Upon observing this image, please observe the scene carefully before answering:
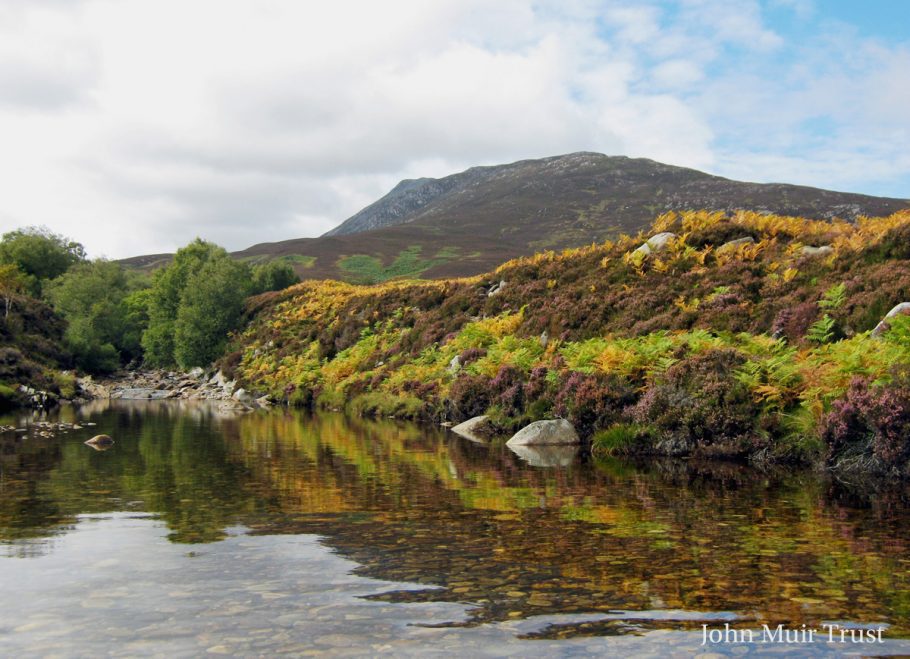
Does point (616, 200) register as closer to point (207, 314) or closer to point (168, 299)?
point (168, 299)

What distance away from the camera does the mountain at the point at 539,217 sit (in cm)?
Answer: 10650

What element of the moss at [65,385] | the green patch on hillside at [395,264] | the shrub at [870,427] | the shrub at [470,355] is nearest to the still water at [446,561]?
the shrub at [870,427]

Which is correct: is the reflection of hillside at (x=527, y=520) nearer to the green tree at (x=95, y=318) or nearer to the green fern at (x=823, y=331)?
the green fern at (x=823, y=331)

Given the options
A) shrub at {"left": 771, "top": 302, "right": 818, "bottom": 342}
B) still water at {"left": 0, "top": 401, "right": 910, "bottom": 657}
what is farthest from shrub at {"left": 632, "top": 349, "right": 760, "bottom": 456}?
shrub at {"left": 771, "top": 302, "right": 818, "bottom": 342}

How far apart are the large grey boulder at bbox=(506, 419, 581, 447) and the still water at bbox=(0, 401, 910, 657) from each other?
167 inches

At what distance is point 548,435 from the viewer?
18.0 m

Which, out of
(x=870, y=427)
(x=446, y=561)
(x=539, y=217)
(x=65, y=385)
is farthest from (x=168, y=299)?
(x=539, y=217)

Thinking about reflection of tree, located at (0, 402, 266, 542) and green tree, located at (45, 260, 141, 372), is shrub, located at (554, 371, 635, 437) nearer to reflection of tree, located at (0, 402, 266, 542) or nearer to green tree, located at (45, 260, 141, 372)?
reflection of tree, located at (0, 402, 266, 542)

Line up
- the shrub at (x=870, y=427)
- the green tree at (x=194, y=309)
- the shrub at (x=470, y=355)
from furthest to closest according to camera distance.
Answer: the green tree at (x=194, y=309) < the shrub at (x=470, y=355) < the shrub at (x=870, y=427)

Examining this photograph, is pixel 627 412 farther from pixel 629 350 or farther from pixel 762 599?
pixel 762 599

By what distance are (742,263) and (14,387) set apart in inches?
1471

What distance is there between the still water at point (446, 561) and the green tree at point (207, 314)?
40626 millimetres

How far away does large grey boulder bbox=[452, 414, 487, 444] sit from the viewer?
21.0m

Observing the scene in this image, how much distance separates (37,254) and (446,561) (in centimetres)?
8014
